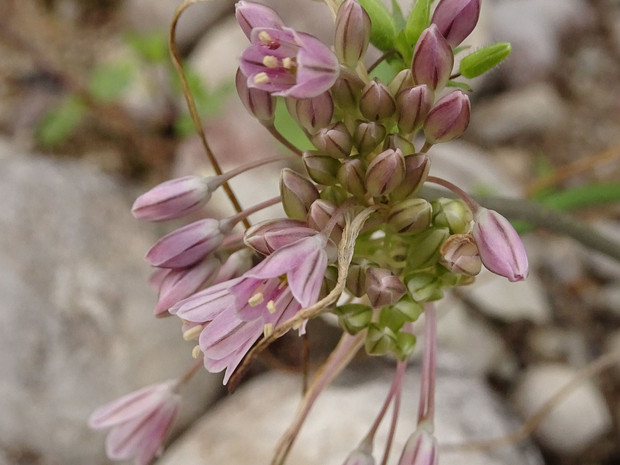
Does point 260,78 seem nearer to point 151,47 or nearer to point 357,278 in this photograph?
point 357,278

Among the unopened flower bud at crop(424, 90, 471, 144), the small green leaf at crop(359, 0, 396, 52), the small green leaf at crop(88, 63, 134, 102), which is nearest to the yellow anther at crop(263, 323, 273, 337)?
the unopened flower bud at crop(424, 90, 471, 144)

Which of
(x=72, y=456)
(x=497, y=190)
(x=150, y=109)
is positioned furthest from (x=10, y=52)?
(x=497, y=190)

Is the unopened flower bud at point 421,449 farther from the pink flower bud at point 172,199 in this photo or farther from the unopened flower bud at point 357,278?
the pink flower bud at point 172,199

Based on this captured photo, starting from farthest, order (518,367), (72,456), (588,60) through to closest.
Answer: (588,60) → (518,367) → (72,456)

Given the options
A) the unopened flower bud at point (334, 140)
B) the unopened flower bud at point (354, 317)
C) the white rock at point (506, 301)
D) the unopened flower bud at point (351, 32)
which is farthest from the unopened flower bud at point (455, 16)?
the white rock at point (506, 301)

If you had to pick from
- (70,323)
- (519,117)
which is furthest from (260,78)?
(519,117)

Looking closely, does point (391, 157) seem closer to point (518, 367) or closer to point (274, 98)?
point (274, 98)
